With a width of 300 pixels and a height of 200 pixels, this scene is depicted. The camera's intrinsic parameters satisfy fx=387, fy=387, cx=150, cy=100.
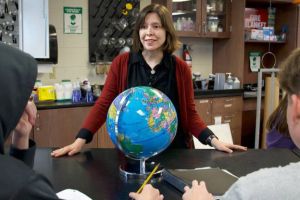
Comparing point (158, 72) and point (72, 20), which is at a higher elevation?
point (72, 20)

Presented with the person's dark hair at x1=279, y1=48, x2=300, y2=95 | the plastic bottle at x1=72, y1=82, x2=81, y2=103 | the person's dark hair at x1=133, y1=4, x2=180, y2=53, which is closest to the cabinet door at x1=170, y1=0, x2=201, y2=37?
the plastic bottle at x1=72, y1=82, x2=81, y2=103

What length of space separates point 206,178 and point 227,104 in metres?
3.28

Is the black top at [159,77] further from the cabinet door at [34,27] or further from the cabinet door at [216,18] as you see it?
the cabinet door at [216,18]

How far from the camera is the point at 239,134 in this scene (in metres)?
4.79

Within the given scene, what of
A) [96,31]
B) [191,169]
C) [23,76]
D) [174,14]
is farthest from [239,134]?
[23,76]

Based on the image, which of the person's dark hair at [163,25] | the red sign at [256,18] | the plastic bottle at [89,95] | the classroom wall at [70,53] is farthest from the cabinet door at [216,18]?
the person's dark hair at [163,25]

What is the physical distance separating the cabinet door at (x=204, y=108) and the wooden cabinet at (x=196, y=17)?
779 millimetres

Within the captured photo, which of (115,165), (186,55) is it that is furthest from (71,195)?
(186,55)

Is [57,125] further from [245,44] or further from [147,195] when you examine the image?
[245,44]

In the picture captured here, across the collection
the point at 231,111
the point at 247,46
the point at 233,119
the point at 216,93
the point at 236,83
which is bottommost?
the point at 233,119

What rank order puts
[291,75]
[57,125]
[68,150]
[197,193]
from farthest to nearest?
[57,125] → [68,150] → [197,193] → [291,75]

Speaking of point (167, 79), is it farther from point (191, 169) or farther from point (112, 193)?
point (112, 193)

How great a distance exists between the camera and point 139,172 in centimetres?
149

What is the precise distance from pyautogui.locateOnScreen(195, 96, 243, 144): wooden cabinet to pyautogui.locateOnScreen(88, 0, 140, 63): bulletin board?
1.07 metres
